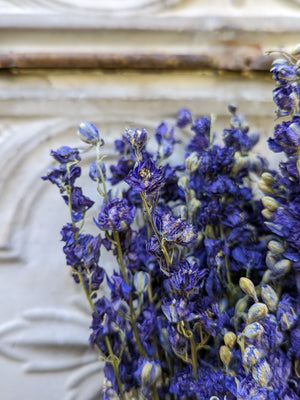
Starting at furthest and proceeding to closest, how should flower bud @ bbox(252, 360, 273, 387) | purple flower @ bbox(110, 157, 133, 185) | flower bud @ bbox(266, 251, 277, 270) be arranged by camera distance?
purple flower @ bbox(110, 157, 133, 185)
flower bud @ bbox(266, 251, 277, 270)
flower bud @ bbox(252, 360, 273, 387)

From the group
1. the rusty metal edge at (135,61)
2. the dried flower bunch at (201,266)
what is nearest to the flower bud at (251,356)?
the dried flower bunch at (201,266)

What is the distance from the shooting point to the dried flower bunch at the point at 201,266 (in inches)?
18.3

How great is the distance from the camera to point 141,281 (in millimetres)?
565

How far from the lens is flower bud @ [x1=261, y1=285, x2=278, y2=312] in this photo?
0.49 meters

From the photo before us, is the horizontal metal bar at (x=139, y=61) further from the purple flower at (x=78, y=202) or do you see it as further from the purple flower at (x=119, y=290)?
the purple flower at (x=119, y=290)

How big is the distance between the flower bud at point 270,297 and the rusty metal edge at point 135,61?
16.6 inches

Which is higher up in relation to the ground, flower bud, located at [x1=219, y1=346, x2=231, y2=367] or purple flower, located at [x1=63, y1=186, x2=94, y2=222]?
purple flower, located at [x1=63, y1=186, x2=94, y2=222]

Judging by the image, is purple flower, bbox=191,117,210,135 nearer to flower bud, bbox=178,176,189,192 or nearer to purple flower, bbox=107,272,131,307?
flower bud, bbox=178,176,189,192

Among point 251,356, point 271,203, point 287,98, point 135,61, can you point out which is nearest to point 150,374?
point 251,356

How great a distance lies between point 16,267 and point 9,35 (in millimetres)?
390

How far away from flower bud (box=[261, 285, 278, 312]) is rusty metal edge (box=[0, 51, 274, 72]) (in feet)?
1.38

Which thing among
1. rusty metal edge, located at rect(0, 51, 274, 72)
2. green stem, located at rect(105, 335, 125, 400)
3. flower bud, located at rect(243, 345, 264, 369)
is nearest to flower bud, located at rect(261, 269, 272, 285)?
flower bud, located at rect(243, 345, 264, 369)

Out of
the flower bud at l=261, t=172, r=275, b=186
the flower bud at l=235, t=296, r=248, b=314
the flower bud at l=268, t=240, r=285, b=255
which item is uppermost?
the flower bud at l=261, t=172, r=275, b=186

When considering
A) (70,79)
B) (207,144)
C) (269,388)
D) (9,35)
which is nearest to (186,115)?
(207,144)
